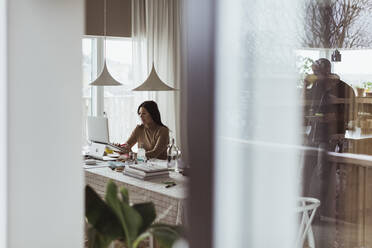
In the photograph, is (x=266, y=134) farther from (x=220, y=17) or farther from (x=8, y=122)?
(x=8, y=122)

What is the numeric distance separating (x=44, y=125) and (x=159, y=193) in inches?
52.3

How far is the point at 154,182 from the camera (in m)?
3.05

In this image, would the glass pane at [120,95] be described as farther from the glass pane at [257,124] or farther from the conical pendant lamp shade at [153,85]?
the glass pane at [257,124]

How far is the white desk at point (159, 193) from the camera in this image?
270cm

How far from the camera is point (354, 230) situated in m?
3.37

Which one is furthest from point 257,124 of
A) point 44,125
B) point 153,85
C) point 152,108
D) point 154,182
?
point 152,108

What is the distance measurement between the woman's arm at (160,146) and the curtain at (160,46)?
1.79 m

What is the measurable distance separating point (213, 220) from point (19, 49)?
88 cm

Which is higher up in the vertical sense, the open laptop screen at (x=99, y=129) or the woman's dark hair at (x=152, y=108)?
the woman's dark hair at (x=152, y=108)

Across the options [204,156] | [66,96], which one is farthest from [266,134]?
[66,96]

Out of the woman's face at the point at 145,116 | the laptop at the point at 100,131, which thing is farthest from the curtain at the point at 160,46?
the laptop at the point at 100,131

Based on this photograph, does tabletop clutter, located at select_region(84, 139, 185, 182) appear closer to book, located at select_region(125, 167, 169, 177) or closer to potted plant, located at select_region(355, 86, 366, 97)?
book, located at select_region(125, 167, 169, 177)

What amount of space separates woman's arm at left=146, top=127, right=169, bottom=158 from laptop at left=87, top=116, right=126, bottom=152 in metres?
0.23

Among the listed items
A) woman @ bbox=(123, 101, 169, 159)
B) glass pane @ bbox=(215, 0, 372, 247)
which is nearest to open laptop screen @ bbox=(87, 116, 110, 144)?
woman @ bbox=(123, 101, 169, 159)
